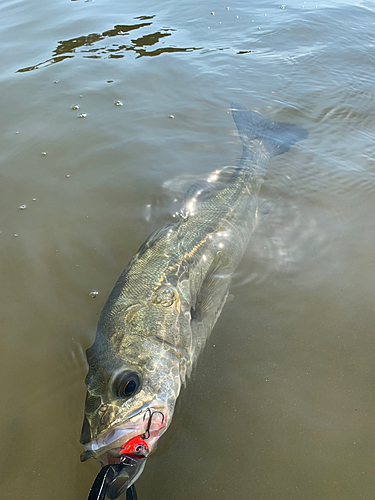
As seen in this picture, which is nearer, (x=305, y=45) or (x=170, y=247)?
(x=170, y=247)

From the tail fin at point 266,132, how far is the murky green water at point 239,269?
188 millimetres

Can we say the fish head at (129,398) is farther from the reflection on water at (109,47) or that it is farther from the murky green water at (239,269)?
the reflection on water at (109,47)

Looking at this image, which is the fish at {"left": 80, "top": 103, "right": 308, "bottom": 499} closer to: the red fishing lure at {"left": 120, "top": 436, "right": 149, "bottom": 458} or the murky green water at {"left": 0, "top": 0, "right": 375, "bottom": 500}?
the red fishing lure at {"left": 120, "top": 436, "right": 149, "bottom": 458}

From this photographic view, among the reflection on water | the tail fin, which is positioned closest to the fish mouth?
the tail fin

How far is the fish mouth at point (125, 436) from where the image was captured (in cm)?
178

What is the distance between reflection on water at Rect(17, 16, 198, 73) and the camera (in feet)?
21.0

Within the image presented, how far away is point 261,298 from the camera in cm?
284

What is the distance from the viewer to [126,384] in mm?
1975

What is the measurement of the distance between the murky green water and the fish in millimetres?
190

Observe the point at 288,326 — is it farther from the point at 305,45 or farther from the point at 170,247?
the point at 305,45

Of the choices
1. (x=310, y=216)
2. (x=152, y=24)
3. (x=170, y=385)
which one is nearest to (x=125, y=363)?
(x=170, y=385)

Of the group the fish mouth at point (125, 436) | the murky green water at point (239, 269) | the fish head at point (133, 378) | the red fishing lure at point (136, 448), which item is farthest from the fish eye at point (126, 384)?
the murky green water at point (239, 269)

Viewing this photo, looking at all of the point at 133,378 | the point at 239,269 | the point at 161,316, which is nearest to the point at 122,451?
the point at 133,378

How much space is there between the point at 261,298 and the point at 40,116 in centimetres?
402
